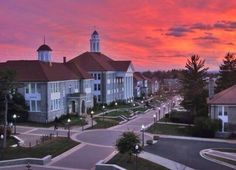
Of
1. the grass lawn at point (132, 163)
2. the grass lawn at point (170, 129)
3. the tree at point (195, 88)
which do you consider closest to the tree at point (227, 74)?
the tree at point (195, 88)

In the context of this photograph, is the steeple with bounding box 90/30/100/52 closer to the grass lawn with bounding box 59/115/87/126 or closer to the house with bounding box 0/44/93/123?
the house with bounding box 0/44/93/123

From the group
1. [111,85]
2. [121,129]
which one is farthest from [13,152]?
[111,85]

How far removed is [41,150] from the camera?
41625 millimetres

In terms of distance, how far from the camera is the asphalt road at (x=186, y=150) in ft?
124

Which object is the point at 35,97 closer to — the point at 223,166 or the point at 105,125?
the point at 105,125

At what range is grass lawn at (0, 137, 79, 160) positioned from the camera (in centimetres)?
3916

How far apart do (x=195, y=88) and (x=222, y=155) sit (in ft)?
102

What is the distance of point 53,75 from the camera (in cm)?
6850

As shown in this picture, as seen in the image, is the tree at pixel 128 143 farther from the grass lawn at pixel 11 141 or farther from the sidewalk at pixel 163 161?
the grass lawn at pixel 11 141

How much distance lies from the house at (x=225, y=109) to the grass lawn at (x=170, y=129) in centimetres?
382

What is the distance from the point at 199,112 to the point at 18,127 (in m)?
24.4

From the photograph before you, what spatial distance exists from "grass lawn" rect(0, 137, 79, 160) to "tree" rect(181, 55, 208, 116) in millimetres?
23814

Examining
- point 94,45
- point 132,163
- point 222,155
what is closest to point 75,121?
point 222,155

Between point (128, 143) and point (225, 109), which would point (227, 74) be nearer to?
point (225, 109)
